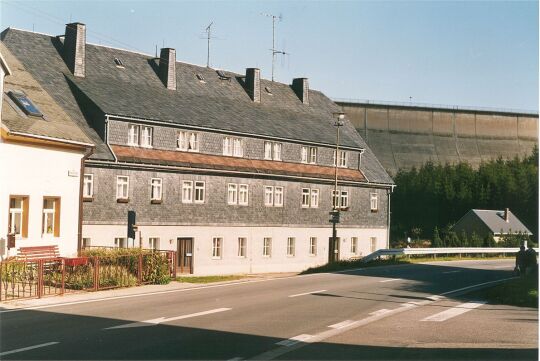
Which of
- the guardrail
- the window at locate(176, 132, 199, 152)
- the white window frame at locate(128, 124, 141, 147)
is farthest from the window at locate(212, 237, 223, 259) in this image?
the guardrail

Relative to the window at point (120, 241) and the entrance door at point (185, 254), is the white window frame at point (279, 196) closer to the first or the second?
the entrance door at point (185, 254)

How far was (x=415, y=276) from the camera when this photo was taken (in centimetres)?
3331

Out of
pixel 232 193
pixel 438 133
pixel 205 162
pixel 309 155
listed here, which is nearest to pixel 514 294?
pixel 205 162

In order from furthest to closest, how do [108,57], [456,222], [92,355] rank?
[456,222] → [108,57] → [92,355]

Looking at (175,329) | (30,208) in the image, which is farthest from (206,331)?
(30,208)

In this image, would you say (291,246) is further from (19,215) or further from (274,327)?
(274,327)

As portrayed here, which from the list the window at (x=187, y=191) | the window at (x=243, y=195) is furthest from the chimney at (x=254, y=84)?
the window at (x=187, y=191)

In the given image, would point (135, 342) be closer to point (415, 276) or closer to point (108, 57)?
point (415, 276)

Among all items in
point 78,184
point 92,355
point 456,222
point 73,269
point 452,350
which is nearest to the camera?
point 92,355

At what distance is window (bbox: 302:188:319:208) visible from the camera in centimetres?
5750

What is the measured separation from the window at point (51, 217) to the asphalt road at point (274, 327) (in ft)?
29.6

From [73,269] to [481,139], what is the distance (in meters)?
88.3

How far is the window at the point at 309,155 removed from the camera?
58219 mm

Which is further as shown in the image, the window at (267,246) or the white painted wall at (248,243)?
the window at (267,246)
